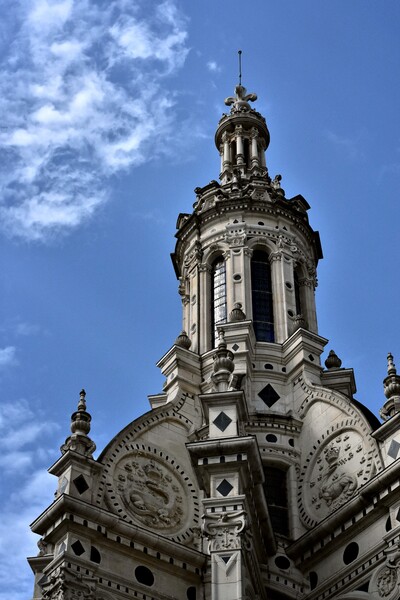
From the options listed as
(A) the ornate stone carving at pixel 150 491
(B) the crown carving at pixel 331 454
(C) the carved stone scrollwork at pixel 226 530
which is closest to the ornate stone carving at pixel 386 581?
(C) the carved stone scrollwork at pixel 226 530

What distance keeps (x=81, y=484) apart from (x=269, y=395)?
8.58 meters

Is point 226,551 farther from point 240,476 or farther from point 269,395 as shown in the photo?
point 269,395

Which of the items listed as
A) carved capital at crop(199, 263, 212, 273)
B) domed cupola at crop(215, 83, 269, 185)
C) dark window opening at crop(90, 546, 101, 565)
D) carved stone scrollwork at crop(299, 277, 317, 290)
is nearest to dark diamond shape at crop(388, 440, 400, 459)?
dark window opening at crop(90, 546, 101, 565)

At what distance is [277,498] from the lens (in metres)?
34.5

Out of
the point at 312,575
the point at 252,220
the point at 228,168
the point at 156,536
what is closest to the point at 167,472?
the point at 156,536

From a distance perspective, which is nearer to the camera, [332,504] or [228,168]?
[332,504]

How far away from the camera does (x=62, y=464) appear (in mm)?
31516

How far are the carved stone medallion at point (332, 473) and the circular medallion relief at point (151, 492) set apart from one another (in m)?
3.43

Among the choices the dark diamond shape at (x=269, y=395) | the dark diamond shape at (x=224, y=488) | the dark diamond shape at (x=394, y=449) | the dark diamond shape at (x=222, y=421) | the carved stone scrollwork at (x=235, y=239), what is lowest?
the dark diamond shape at (x=224, y=488)

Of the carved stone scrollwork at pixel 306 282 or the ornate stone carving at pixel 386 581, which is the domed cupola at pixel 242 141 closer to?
the carved stone scrollwork at pixel 306 282

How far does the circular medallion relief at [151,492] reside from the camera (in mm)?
32250

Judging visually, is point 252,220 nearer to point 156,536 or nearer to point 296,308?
point 296,308

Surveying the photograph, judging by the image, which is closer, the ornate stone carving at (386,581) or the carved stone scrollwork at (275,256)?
the ornate stone carving at (386,581)

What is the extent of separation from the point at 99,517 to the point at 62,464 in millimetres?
1989
